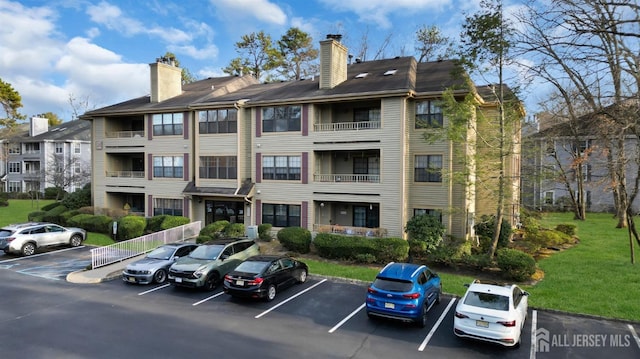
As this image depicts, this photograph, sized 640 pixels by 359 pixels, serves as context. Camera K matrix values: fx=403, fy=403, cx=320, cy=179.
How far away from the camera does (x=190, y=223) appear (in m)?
26.5

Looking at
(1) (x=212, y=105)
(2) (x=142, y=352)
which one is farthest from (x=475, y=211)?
(2) (x=142, y=352)

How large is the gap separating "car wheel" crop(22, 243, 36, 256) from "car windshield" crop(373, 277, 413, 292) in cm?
2023

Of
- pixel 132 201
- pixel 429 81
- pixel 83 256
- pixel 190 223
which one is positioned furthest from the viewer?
pixel 132 201

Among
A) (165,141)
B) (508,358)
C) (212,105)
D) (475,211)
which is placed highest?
(212,105)

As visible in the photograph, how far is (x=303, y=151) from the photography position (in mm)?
25016

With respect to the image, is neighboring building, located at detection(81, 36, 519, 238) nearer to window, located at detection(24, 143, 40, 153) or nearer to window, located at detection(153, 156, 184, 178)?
window, located at detection(153, 156, 184, 178)

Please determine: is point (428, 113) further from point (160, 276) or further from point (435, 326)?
point (160, 276)

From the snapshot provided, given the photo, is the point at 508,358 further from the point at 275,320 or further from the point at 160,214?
the point at 160,214

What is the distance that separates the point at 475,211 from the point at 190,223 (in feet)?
60.2

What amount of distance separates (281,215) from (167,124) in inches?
439

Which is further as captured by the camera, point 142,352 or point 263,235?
point 263,235

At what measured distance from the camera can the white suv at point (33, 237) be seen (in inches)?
848

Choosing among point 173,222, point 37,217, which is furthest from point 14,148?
point 173,222

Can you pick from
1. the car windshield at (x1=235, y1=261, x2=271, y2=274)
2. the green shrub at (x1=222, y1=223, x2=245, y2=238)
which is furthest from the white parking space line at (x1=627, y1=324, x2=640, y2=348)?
the green shrub at (x1=222, y1=223, x2=245, y2=238)
